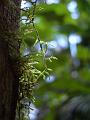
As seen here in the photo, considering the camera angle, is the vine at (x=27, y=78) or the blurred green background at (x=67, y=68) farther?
the blurred green background at (x=67, y=68)

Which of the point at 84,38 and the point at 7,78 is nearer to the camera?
the point at 7,78

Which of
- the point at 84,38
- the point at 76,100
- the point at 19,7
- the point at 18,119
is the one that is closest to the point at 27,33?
the point at 19,7

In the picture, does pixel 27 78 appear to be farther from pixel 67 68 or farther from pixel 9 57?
pixel 67 68

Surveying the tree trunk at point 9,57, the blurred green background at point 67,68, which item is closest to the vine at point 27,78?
the tree trunk at point 9,57

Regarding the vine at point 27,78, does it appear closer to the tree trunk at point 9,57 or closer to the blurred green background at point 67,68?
the tree trunk at point 9,57

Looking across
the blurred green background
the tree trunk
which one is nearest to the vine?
the tree trunk

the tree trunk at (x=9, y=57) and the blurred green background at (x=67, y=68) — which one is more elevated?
the blurred green background at (x=67, y=68)

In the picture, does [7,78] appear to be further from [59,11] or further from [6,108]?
[59,11]
